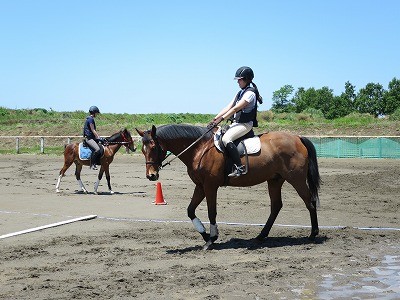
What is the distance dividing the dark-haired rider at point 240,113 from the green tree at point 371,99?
99.4 m

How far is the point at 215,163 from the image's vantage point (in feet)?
35.7

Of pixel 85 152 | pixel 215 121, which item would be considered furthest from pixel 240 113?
pixel 85 152

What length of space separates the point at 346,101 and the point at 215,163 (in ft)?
340

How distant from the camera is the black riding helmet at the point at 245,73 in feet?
36.0

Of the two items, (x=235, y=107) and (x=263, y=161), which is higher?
(x=235, y=107)

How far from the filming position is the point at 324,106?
383ft

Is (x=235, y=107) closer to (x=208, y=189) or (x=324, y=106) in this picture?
(x=208, y=189)

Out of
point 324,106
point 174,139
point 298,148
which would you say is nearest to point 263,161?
point 298,148

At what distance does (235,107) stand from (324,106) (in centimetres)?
10854

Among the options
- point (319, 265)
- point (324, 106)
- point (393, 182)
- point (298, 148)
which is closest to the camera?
point (319, 265)

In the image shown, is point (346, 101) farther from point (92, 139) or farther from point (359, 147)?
point (92, 139)

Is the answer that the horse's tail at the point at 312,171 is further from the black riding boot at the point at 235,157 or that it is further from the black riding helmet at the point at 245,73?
the black riding helmet at the point at 245,73

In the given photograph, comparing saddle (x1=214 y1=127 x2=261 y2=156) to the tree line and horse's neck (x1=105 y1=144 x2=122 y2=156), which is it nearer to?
horse's neck (x1=105 y1=144 x2=122 y2=156)

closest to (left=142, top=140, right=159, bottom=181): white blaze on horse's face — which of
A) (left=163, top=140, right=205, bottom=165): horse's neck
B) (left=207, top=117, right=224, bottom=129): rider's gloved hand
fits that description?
(left=163, top=140, right=205, bottom=165): horse's neck
